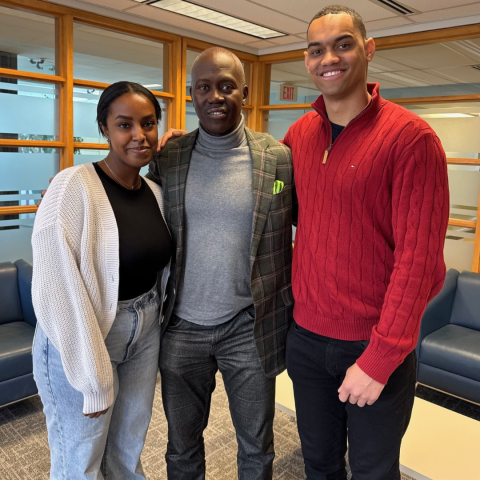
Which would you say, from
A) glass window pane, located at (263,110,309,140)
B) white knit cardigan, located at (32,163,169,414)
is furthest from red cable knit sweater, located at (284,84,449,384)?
glass window pane, located at (263,110,309,140)

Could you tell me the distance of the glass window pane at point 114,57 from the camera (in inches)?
132

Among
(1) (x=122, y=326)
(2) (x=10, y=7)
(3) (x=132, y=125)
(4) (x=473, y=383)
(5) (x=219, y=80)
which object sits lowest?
(4) (x=473, y=383)

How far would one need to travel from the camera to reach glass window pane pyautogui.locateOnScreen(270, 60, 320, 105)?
4.25m

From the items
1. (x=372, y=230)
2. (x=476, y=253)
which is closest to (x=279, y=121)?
(x=476, y=253)

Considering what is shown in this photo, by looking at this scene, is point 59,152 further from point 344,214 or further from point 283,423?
point 344,214

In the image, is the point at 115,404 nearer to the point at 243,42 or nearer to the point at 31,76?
the point at 31,76

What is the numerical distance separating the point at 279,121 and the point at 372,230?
11.1ft

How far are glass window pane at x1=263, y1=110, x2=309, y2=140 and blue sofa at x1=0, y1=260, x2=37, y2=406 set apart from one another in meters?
2.54

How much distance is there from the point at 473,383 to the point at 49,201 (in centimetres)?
253

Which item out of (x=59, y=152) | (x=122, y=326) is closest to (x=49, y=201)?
(x=122, y=326)

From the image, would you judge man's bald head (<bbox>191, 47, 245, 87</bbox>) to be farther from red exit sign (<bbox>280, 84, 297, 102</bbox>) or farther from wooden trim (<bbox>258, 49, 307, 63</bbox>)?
red exit sign (<bbox>280, 84, 297, 102</bbox>)

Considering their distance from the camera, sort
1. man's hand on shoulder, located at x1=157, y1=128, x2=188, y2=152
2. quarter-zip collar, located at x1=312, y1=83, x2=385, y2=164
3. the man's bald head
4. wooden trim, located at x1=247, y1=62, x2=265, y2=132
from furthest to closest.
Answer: wooden trim, located at x1=247, y1=62, x2=265, y2=132, man's hand on shoulder, located at x1=157, y1=128, x2=188, y2=152, the man's bald head, quarter-zip collar, located at x1=312, y1=83, x2=385, y2=164

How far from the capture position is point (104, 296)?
53.5 inches

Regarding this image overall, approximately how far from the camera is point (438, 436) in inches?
81.6
